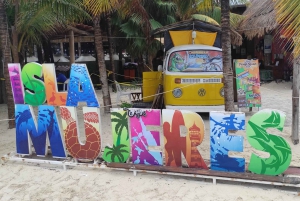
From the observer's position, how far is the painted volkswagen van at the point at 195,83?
8141 mm

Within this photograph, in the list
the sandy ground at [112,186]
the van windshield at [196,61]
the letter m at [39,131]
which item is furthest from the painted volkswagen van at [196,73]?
the letter m at [39,131]

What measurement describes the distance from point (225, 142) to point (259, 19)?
10990 mm

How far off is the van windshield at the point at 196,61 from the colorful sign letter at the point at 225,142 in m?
3.89

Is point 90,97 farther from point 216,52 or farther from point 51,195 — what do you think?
point 216,52

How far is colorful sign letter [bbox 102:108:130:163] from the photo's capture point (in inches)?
203

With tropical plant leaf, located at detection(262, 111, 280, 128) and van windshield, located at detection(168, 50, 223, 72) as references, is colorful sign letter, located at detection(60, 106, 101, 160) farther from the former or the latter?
van windshield, located at detection(168, 50, 223, 72)

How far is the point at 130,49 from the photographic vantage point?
51.0ft

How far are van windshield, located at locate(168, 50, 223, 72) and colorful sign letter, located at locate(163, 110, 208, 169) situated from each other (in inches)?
144

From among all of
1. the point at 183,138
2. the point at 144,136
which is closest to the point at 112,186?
the point at 144,136

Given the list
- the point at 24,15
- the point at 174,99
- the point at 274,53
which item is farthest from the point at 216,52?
the point at 274,53

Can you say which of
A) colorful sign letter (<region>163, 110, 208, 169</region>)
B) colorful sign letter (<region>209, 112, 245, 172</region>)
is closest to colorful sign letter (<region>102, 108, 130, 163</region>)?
colorful sign letter (<region>163, 110, 208, 169</region>)

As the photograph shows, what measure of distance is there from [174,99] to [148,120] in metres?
3.29

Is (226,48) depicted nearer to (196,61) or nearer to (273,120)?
(273,120)

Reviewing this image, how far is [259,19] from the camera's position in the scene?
14.0 m
